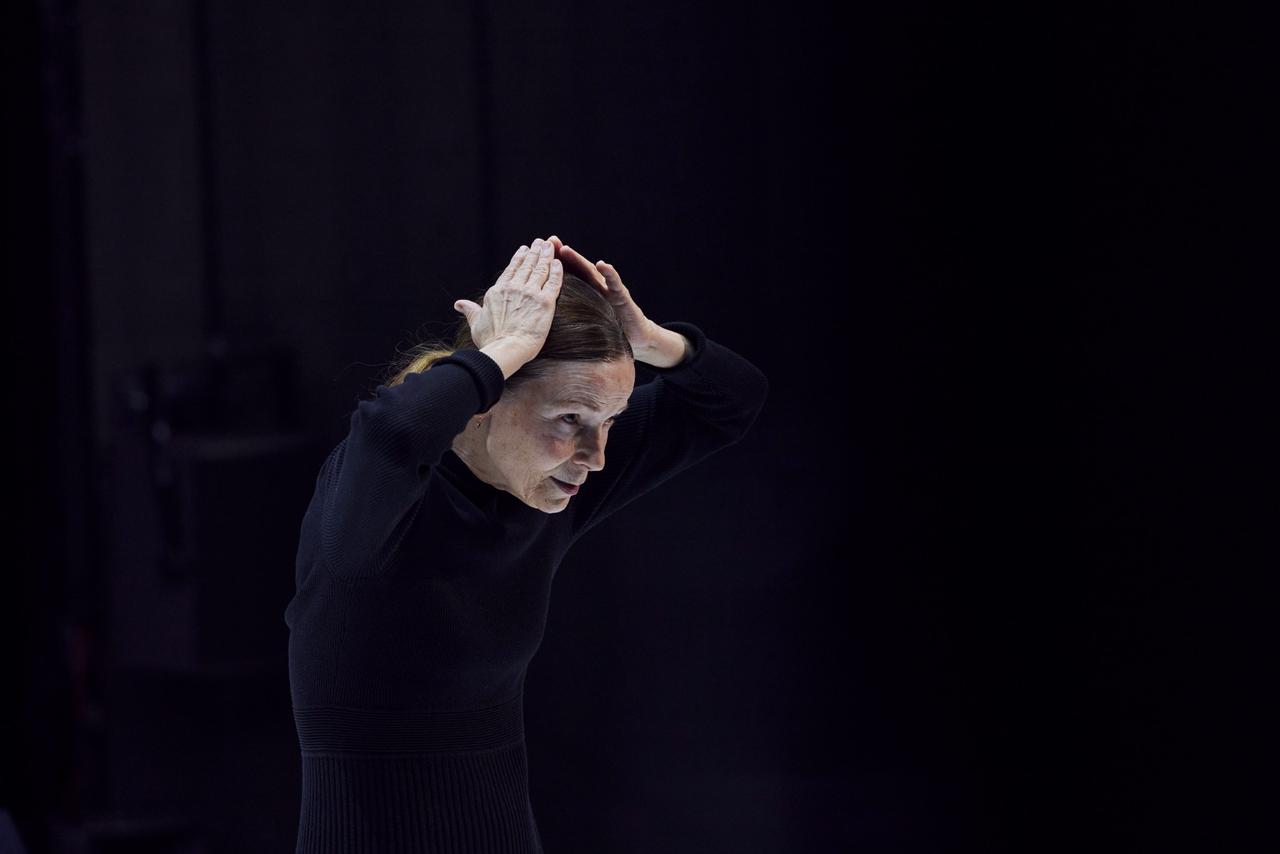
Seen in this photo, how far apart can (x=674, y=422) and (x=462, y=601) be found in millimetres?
343

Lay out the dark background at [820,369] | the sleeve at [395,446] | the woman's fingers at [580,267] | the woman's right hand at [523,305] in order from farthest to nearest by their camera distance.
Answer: the dark background at [820,369] < the woman's fingers at [580,267] < the woman's right hand at [523,305] < the sleeve at [395,446]

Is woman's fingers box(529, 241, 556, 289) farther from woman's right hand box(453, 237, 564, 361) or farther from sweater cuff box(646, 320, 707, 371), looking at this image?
sweater cuff box(646, 320, 707, 371)

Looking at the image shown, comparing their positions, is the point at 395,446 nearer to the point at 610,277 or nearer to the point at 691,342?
the point at 610,277

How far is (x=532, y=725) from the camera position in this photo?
238cm

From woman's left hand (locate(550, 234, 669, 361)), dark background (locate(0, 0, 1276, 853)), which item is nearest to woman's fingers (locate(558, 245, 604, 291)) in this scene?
woman's left hand (locate(550, 234, 669, 361))

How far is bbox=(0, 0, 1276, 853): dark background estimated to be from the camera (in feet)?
6.91

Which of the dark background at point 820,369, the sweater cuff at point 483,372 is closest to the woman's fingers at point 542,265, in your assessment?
the sweater cuff at point 483,372

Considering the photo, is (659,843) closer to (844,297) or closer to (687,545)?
(687,545)

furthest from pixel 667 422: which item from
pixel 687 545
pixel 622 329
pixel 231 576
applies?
pixel 231 576

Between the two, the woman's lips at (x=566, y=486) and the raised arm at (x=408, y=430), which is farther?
the woman's lips at (x=566, y=486)

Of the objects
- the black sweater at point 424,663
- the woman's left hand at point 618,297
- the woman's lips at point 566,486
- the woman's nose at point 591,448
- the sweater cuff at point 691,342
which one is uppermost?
the woman's left hand at point 618,297

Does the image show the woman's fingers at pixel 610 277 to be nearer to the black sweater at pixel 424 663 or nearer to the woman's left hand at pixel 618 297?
the woman's left hand at pixel 618 297

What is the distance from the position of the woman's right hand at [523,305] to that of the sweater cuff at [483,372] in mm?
39

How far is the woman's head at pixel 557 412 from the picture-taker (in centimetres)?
138
